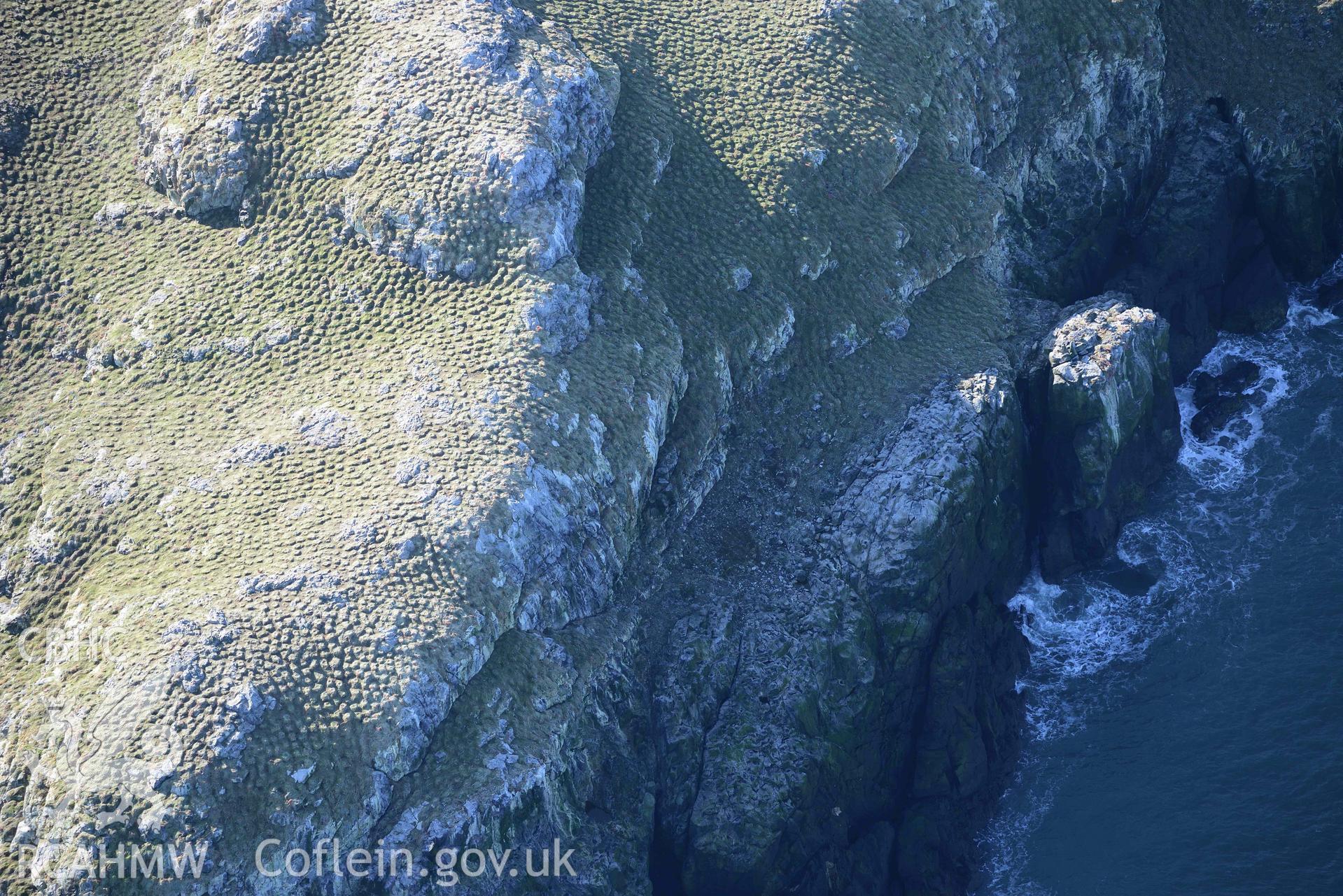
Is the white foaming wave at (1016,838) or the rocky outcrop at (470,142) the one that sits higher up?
the rocky outcrop at (470,142)

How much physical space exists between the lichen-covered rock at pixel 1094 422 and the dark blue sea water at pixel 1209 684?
1571mm

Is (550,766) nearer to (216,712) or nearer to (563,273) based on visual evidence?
(216,712)

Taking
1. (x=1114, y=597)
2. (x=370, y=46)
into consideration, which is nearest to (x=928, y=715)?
(x=1114, y=597)

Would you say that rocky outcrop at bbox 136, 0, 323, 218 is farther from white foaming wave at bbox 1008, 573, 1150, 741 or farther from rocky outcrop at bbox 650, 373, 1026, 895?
white foaming wave at bbox 1008, 573, 1150, 741


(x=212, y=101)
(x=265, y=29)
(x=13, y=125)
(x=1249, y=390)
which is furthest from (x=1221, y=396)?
(x=13, y=125)

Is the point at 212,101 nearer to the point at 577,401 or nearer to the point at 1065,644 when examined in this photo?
the point at 577,401

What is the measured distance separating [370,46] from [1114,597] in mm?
40800

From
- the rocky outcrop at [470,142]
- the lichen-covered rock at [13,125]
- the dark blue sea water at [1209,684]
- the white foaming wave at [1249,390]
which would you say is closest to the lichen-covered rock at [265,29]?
the rocky outcrop at [470,142]

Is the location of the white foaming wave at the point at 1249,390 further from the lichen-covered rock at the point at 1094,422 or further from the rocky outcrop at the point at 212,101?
the rocky outcrop at the point at 212,101

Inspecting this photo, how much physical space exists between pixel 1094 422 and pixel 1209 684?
11.8m

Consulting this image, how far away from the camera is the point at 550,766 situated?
131ft

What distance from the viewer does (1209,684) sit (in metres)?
45.5

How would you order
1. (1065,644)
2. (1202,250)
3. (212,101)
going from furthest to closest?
1. (1202,250)
2. (1065,644)
3. (212,101)

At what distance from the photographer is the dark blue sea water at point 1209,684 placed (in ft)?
135
